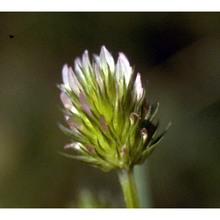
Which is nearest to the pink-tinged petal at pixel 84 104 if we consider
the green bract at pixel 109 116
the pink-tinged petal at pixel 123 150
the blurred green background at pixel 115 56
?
the green bract at pixel 109 116

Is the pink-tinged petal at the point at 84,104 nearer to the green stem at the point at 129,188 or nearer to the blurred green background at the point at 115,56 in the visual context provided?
the green stem at the point at 129,188

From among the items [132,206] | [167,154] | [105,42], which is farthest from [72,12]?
[132,206]

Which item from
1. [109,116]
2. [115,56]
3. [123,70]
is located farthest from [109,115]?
[115,56]

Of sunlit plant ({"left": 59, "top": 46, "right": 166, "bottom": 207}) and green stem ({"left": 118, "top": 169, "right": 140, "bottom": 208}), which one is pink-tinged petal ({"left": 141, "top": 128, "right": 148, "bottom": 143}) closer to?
sunlit plant ({"left": 59, "top": 46, "right": 166, "bottom": 207})
